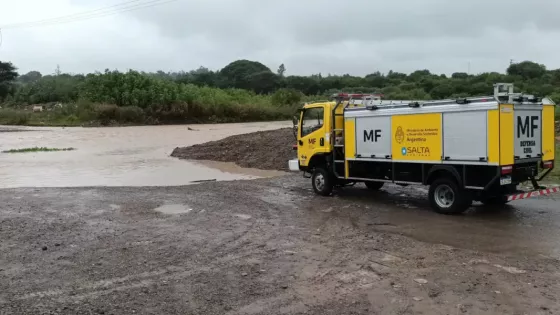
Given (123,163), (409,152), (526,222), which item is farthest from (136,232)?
(123,163)

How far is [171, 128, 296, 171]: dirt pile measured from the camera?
21734 mm

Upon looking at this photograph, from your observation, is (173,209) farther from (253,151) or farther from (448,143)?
(253,151)

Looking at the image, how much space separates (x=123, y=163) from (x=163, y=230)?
621 inches

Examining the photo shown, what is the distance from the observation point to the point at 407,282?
20.8ft

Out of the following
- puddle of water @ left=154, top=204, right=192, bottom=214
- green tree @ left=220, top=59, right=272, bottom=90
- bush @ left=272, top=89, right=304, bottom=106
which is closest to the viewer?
puddle of water @ left=154, top=204, right=192, bottom=214

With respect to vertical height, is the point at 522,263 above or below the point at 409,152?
below

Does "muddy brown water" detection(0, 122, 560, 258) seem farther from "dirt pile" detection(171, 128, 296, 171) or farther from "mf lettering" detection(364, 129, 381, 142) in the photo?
"mf lettering" detection(364, 129, 381, 142)

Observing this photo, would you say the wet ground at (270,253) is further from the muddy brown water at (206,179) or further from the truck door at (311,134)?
the truck door at (311,134)

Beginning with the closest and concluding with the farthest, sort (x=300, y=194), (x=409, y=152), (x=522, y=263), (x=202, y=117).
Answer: (x=522, y=263)
(x=409, y=152)
(x=300, y=194)
(x=202, y=117)

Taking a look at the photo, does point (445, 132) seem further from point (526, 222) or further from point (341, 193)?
point (341, 193)

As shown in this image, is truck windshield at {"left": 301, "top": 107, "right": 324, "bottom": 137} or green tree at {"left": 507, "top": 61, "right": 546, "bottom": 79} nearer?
truck windshield at {"left": 301, "top": 107, "right": 324, "bottom": 137}

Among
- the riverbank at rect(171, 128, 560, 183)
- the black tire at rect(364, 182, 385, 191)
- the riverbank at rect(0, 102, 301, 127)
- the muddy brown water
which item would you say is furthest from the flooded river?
the riverbank at rect(0, 102, 301, 127)

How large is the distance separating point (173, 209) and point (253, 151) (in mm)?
12411

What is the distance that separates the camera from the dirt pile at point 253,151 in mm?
21734
